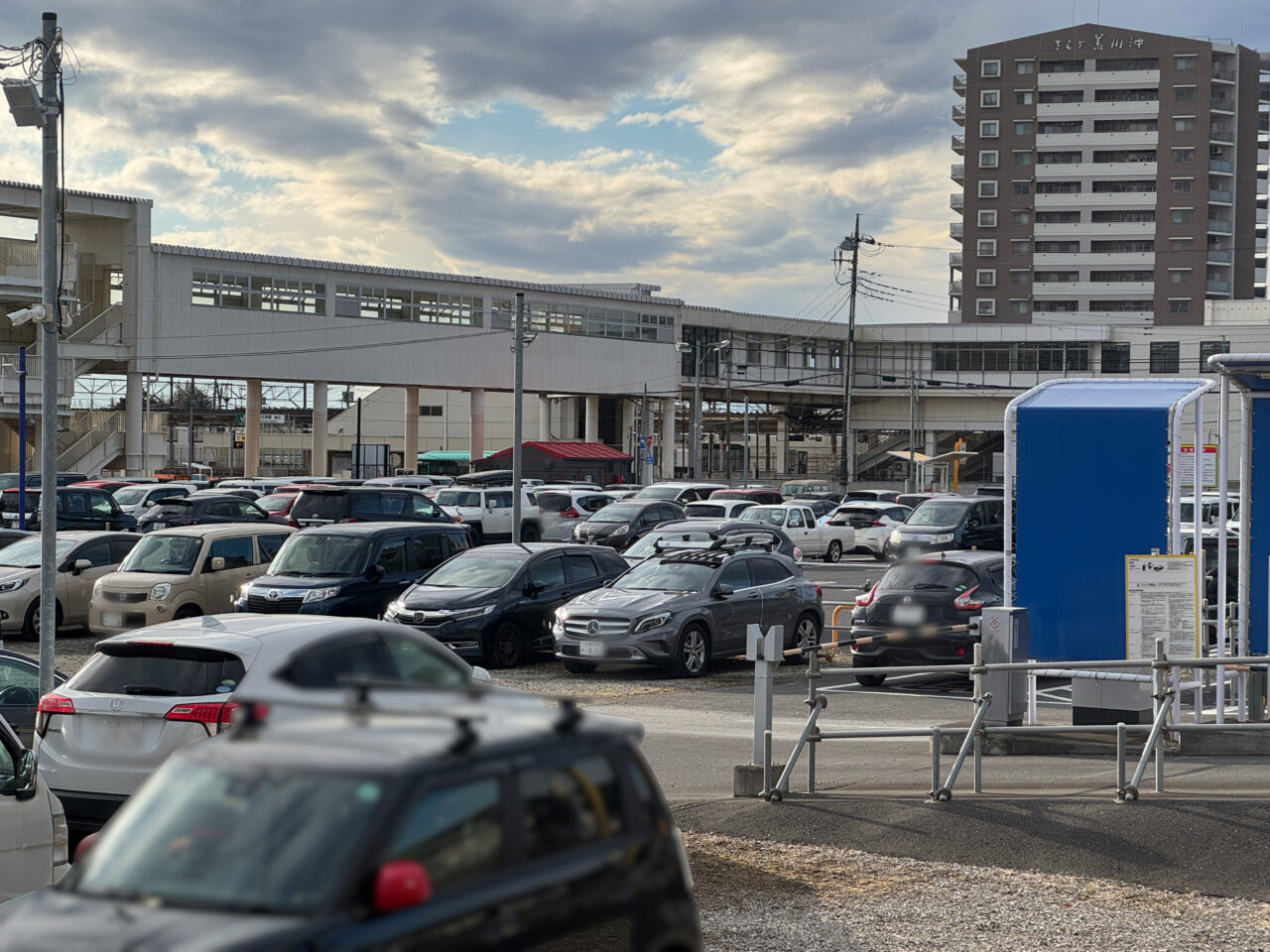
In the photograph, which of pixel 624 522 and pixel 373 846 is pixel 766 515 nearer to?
pixel 624 522

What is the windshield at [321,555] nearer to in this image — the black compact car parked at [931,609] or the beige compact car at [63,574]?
the beige compact car at [63,574]

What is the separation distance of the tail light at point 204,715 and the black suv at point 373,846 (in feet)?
15.5

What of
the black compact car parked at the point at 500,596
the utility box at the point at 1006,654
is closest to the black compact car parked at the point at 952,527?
the black compact car parked at the point at 500,596

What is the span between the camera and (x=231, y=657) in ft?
28.9

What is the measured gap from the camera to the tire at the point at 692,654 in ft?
58.1

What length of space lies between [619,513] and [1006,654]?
22965 millimetres

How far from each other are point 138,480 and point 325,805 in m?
41.1

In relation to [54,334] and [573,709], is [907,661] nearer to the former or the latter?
[54,334]

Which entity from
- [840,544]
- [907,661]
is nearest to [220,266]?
[840,544]

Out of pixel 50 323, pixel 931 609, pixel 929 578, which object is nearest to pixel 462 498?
pixel 929 578

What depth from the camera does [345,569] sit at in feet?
65.7

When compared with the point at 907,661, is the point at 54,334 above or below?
above

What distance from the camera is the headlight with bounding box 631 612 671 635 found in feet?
57.5

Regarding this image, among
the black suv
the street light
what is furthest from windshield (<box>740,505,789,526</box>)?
the black suv
